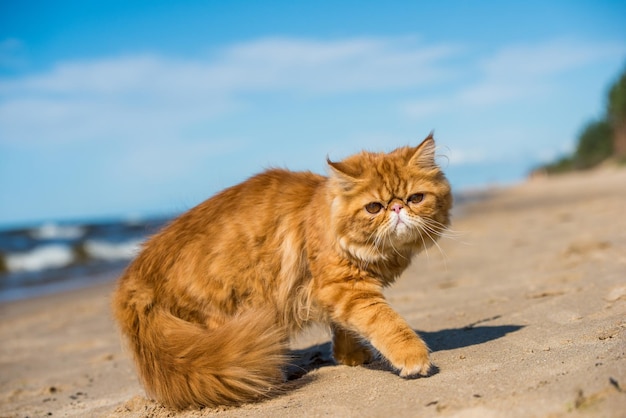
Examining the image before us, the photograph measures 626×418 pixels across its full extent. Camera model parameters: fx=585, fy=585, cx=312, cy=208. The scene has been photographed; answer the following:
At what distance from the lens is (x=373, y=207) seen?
3.03m

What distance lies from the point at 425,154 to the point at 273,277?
1065 millimetres

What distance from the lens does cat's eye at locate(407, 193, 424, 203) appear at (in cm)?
306

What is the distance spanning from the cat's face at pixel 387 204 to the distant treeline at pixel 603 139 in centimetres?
3954

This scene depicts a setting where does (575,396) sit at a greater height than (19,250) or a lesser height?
lesser

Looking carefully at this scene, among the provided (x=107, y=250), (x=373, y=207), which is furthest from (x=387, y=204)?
(x=107, y=250)

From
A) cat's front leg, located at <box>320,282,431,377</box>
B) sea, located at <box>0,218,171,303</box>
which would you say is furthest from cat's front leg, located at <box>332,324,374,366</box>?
sea, located at <box>0,218,171,303</box>

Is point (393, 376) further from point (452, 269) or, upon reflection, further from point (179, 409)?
point (452, 269)

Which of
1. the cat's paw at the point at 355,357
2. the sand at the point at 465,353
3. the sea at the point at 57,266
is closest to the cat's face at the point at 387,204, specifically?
the sand at the point at 465,353

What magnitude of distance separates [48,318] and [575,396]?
6877 millimetres

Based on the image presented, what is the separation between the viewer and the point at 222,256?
316 cm

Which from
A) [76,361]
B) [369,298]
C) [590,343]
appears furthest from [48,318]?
[590,343]

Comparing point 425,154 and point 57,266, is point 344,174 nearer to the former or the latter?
point 425,154

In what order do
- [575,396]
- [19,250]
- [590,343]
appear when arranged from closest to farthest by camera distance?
[575,396] → [590,343] → [19,250]

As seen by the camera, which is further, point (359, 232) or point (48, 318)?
point (48, 318)
